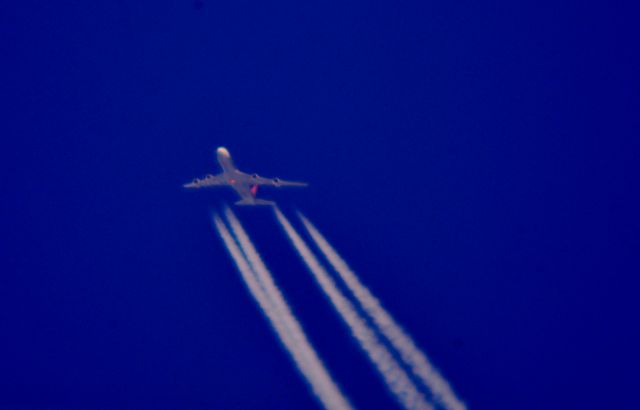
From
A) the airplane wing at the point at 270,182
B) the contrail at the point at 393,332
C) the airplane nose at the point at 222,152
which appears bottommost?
the contrail at the point at 393,332

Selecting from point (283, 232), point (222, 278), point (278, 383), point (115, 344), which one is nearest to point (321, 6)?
point (283, 232)

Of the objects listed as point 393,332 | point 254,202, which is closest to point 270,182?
point 254,202

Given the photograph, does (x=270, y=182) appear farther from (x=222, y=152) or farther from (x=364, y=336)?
(x=364, y=336)

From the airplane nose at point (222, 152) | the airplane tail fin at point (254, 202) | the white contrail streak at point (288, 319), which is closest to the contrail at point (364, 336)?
the airplane tail fin at point (254, 202)

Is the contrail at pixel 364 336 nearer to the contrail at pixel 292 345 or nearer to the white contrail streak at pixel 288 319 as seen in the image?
the white contrail streak at pixel 288 319

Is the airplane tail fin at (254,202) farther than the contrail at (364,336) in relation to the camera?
Yes

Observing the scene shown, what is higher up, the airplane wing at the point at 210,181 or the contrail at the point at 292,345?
the airplane wing at the point at 210,181

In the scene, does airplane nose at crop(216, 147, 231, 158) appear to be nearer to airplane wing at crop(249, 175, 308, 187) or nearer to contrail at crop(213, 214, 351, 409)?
airplane wing at crop(249, 175, 308, 187)
